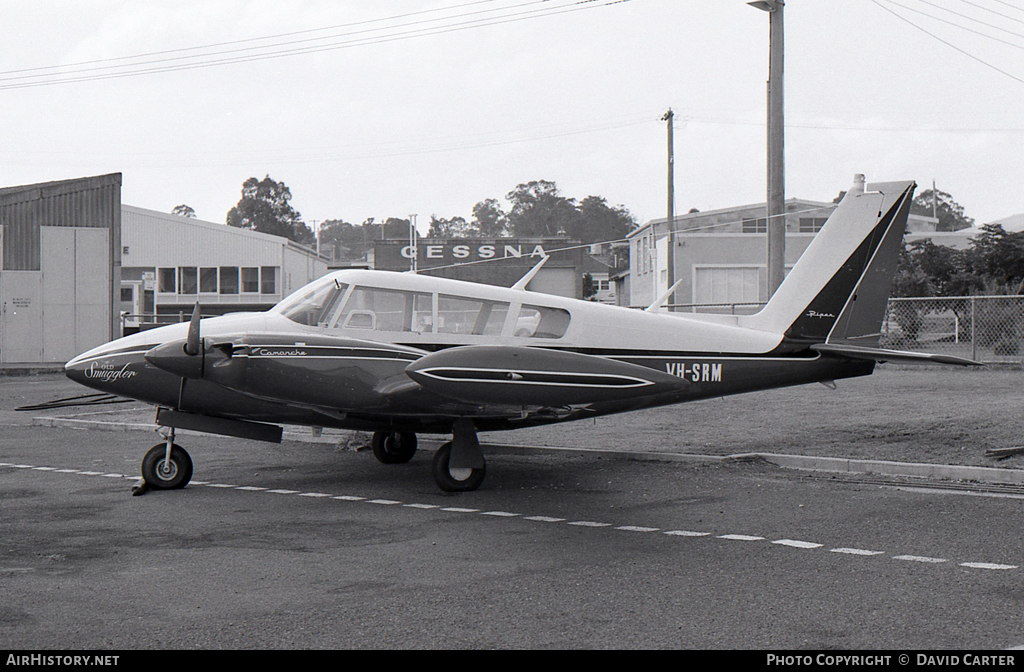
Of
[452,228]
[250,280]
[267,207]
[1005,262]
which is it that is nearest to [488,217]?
[452,228]

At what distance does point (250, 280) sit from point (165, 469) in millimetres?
45320

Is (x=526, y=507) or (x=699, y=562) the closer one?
(x=699, y=562)

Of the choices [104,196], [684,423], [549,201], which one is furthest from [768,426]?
[549,201]

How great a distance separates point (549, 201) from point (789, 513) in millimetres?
119163

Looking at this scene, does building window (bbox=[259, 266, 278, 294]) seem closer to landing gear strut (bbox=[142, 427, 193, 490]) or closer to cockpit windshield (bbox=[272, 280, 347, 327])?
cockpit windshield (bbox=[272, 280, 347, 327])

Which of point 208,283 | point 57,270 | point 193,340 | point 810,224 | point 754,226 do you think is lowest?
point 193,340

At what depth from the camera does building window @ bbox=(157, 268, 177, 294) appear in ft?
173

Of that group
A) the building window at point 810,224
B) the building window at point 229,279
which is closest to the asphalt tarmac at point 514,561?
the building window at point 810,224

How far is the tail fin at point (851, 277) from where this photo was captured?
34.6 feet

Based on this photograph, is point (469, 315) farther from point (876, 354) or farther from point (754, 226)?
point (754, 226)

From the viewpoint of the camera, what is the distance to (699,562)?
6.27m

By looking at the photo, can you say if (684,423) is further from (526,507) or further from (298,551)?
(298,551)

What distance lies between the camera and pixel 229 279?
52844mm
